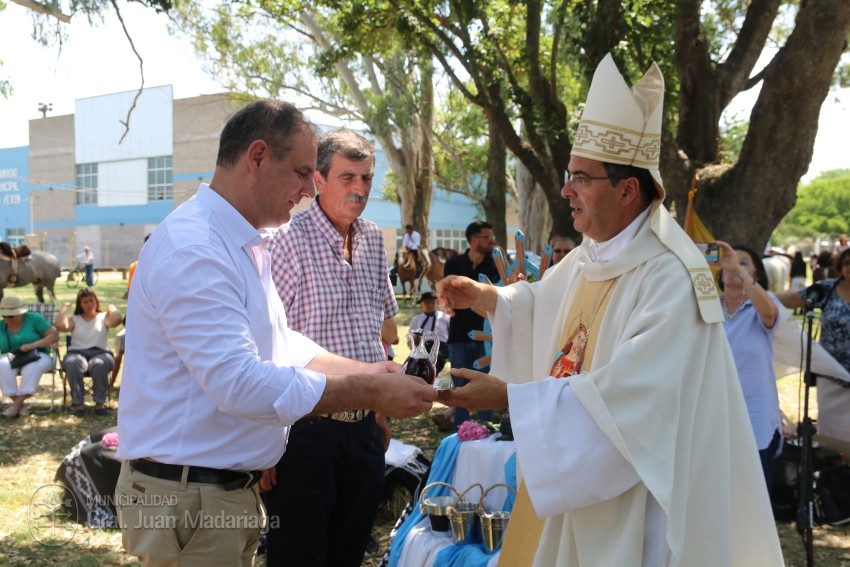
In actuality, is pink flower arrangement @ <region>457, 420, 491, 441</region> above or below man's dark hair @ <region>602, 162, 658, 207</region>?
below

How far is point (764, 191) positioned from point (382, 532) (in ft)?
17.3

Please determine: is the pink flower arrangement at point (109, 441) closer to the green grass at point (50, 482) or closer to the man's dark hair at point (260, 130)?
the green grass at point (50, 482)

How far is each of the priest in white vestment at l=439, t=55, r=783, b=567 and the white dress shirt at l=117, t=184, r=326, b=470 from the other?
75 cm

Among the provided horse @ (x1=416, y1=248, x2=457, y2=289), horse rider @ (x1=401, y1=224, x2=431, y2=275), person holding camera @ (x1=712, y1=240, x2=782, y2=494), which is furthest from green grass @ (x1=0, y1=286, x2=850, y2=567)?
horse rider @ (x1=401, y1=224, x2=431, y2=275)

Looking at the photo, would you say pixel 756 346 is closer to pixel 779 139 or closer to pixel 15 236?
pixel 779 139

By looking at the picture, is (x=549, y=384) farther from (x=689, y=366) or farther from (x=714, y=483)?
(x=714, y=483)

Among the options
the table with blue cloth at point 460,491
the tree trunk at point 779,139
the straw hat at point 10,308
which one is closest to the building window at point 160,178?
the straw hat at point 10,308

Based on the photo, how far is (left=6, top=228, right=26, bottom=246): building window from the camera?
5819cm

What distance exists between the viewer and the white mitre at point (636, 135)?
2.99 metres

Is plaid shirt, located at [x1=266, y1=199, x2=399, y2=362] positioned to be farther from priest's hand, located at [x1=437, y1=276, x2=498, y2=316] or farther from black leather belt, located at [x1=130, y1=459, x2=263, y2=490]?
black leather belt, located at [x1=130, y1=459, x2=263, y2=490]

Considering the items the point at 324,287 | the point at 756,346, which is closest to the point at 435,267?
the point at 756,346

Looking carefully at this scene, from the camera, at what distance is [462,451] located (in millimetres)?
5953

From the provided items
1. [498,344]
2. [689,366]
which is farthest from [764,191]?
[689,366]

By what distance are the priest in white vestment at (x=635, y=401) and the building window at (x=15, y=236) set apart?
2439 inches
